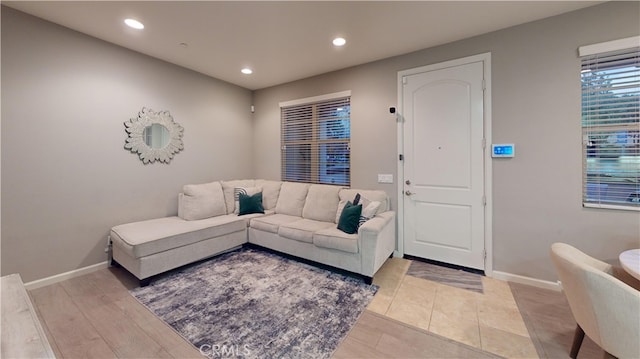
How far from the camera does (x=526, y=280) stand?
2680 mm

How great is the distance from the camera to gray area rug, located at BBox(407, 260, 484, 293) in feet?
8.80

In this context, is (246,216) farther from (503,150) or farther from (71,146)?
(503,150)

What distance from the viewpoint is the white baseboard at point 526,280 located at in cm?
255

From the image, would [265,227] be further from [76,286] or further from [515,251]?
[515,251]

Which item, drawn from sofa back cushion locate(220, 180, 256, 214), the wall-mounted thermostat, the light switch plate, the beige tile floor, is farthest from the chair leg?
sofa back cushion locate(220, 180, 256, 214)

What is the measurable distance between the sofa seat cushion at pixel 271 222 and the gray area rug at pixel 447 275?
1742mm

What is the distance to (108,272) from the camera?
2971 millimetres

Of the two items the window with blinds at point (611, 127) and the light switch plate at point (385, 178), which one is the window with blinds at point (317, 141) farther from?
the window with blinds at point (611, 127)

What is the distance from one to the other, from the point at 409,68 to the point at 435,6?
994 millimetres

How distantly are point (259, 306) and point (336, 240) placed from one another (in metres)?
1.04

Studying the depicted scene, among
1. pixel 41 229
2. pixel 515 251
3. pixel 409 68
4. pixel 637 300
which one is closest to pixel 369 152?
pixel 409 68

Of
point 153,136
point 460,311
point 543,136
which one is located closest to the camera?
point 460,311

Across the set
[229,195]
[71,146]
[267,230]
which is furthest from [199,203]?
[71,146]

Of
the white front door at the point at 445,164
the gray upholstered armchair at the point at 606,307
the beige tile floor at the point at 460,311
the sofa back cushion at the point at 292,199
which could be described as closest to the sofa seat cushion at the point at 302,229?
the sofa back cushion at the point at 292,199
